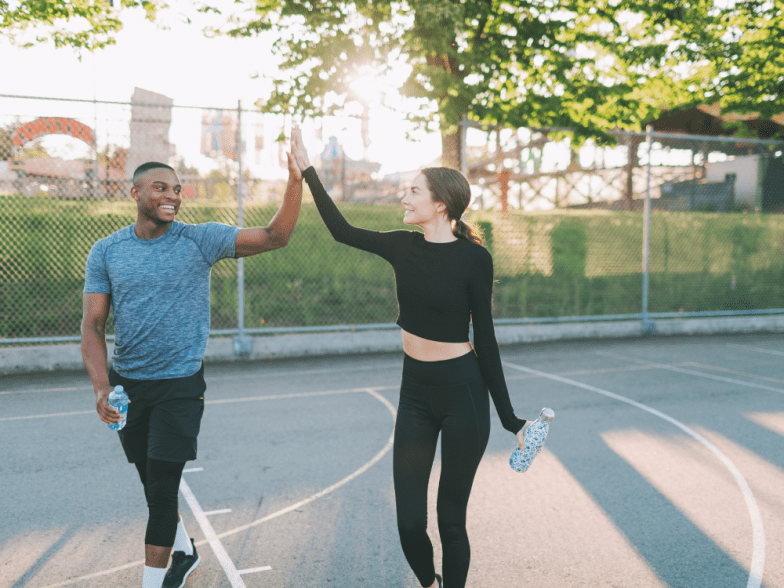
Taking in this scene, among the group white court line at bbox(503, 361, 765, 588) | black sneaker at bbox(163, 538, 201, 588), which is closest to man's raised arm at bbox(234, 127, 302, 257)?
black sneaker at bbox(163, 538, 201, 588)

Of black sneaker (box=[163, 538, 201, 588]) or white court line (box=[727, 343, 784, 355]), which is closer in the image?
black sneaker (box=[163, 538, 201, 588])

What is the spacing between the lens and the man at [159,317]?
114 inches

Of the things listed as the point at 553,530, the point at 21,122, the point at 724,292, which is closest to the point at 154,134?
the point at 21,122

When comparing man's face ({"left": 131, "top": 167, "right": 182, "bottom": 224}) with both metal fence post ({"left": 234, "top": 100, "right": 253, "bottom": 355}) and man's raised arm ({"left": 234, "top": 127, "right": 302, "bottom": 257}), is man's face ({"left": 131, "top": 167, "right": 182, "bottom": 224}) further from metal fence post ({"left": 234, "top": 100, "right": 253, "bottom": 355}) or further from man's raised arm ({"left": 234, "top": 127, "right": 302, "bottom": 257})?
metal fence post ({"left": 234, "top": 100, "right": 253, "bottom": 355})

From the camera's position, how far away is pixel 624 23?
13781 millimetres

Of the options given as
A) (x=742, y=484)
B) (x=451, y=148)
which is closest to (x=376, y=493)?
(x=742, y=484)

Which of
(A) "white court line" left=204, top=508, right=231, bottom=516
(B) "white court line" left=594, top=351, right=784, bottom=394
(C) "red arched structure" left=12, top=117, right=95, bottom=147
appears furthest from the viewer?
(C) "red arched structure" left=12, top=117, right=95, bottom=147

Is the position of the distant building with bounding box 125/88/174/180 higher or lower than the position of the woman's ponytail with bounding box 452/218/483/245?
higher

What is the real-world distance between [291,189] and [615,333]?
424 inches

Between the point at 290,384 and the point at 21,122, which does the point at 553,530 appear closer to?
the point at 290,384

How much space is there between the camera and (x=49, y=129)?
8.88 m

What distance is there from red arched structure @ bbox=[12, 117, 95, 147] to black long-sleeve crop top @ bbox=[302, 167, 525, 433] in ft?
25.3

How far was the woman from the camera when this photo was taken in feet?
9.07

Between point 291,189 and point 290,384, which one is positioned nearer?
point 291,189
